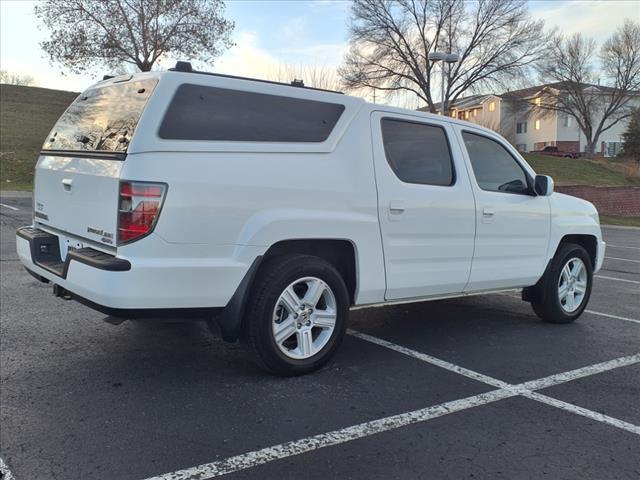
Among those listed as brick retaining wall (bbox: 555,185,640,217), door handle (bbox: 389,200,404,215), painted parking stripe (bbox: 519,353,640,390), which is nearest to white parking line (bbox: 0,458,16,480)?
door handle (bbox: 389,200,404,215)

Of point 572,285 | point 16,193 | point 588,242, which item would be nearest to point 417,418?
point 572,285

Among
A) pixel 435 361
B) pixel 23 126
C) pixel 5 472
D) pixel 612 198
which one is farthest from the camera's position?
pixel 23 126

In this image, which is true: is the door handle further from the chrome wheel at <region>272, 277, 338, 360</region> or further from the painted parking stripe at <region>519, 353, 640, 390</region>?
the painted parking stripe at <region>519, 353, 640, 390</region>

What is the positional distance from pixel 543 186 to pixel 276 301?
10.0 feet

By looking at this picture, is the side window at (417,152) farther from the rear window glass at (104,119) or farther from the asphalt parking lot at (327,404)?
the rear window glass at (104,119)

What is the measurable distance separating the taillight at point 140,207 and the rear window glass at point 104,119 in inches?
11.6

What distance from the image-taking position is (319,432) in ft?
10.5

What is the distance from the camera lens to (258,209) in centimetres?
360

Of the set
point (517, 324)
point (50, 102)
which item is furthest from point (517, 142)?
point (517, 324)

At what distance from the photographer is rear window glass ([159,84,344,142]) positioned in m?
3.46

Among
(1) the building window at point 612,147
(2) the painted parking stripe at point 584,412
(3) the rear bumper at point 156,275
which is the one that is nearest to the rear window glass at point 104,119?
(3) the rear bumper at point 156,275

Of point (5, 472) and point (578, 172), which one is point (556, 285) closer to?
point (5, 472)

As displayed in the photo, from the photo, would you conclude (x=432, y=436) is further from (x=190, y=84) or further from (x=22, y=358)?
(x=22, y=358)

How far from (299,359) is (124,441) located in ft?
4.28
